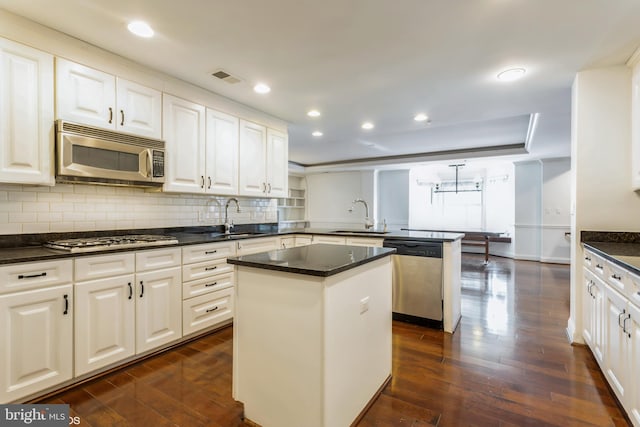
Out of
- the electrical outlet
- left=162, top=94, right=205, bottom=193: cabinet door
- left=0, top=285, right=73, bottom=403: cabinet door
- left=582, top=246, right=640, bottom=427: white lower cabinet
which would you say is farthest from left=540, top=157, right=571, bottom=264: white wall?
left=0, top=285, right=73, bottom=403: cabinet door

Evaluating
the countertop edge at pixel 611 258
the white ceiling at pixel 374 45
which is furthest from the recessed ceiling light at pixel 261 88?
the countertop edge at pixel 611 258

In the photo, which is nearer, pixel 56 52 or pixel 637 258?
pixel 637 258

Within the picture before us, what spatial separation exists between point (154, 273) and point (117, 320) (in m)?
0.41

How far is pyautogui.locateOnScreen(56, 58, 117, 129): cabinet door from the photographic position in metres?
2.25

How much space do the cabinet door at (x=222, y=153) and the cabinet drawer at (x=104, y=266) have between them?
3.93ft

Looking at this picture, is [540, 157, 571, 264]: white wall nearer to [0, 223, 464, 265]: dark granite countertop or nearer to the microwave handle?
[0, 223, 464, 265]: dark granite countertop

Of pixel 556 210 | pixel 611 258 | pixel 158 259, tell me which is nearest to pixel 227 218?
pixel 158 259

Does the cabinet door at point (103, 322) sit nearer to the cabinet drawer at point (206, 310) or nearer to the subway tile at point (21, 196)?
the cabinet drawer at point (206, 310)

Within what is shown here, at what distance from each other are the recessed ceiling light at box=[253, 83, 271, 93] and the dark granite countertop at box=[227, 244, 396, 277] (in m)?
1.83

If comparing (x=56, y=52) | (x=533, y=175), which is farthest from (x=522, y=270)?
(x=56, y=52)

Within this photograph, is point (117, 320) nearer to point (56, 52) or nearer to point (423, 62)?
point (56, 52)

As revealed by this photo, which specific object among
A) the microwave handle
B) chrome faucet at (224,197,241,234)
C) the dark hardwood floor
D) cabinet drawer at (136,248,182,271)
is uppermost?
the microwave handle

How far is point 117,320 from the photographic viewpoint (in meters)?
2.27

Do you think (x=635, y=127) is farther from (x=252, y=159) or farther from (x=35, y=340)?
(x=35, y=340)
